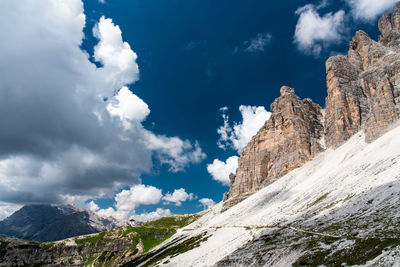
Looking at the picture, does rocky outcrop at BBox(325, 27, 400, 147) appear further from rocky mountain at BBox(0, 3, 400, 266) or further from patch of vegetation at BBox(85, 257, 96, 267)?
patch of vegetation at BBox(85, 257, 96, 267)

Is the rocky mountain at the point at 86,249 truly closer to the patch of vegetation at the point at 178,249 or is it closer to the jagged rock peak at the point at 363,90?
the patch of vegetation at the point at 178,249

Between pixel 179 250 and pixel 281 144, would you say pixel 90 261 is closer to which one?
pixel 179 250

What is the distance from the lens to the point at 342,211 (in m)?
36.7

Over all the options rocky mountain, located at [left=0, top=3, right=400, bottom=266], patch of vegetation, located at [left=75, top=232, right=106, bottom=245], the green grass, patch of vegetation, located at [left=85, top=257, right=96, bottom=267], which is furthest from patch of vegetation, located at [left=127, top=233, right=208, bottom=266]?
patch of vegetation, located at [left=75, top=232, right=106, bottom=245]

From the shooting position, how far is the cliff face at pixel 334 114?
103 meters

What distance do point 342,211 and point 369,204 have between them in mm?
4134

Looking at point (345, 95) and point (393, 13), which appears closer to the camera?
point (345, 95)

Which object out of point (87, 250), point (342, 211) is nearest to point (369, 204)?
point (342, 211)

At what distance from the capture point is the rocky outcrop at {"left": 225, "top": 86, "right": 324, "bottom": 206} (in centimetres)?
13750

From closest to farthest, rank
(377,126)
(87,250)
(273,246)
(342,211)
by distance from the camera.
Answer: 1. (273,246)
2. (342,211)
3. (377,126)
4. (87,250)

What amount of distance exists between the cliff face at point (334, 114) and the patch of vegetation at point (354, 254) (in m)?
85.2

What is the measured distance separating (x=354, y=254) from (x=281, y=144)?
13993cm

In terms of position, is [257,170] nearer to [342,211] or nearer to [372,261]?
[342,211]

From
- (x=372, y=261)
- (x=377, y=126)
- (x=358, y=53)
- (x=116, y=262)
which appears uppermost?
(x=358, y=53)
